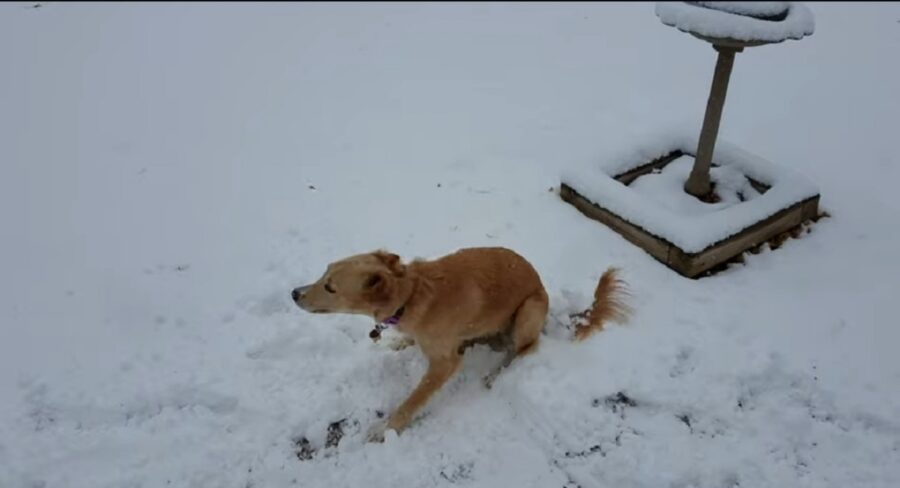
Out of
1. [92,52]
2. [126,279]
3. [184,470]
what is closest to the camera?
[184,470]

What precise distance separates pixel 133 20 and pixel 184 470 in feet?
21.5

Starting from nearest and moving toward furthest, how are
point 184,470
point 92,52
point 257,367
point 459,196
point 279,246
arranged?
point 184,470, point 257,367, point 279,246, point 459,196, point 92,52

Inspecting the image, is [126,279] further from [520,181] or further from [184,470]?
[520,181]

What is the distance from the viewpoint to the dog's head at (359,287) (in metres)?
3.30

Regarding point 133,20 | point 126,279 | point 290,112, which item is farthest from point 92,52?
point 126,279

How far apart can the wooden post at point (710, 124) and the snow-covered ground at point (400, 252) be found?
0.68 metres

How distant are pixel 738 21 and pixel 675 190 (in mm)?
1465

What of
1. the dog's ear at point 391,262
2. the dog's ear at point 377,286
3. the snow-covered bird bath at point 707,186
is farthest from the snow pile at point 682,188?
the dog's ear at point 377,286

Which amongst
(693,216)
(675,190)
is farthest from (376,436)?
(675,190)

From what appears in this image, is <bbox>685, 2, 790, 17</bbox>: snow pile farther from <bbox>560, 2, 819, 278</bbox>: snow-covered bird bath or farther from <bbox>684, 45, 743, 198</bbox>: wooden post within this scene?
<bbox>684, 45, 743, 198</bbox>: wooden post

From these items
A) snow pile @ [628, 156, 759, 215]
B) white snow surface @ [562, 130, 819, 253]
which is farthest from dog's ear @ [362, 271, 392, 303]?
snow pile @ [628, 156, 759, 215]

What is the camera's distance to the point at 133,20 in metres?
8.35

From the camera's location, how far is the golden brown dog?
336 centimetres

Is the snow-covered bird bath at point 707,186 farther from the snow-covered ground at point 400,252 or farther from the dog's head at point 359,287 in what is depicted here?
the dog's head at point 359,287
